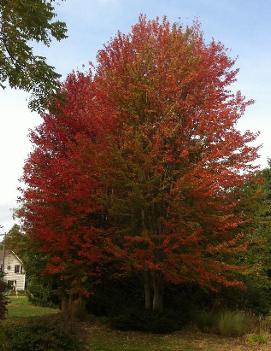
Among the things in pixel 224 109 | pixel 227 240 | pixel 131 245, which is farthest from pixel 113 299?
pixel 224 109

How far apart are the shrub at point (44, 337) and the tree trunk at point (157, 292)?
7509 mm

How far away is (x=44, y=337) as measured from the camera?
9555mm

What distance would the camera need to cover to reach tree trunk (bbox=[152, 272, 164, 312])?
57.3 feet

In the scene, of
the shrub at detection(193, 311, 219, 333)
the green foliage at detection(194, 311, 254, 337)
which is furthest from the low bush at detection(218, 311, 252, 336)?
the shrub at detection(193, 311, 219, 333)

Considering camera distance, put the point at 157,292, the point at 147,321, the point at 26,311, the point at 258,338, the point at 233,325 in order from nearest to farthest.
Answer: the point at 258,338, the point at 233,325, the point at 147,321, the point at 157,292, the point at 26,311

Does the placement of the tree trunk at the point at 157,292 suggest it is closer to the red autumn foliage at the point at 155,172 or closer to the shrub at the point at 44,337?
the red autumn foliage at the point at 155,172

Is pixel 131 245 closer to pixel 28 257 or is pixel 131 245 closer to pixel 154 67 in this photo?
pixel 154 67

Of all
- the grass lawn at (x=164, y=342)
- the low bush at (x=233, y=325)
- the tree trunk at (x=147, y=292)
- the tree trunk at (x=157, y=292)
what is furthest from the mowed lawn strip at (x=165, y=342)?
the tree trunk at (x=147, y=292)

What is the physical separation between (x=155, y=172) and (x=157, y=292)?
536 centimetres

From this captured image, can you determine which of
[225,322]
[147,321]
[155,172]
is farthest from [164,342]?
[155,172]

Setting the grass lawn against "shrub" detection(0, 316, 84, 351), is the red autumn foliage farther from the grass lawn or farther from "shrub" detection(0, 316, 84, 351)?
"shrub" detection(0, 316, 84, 351)

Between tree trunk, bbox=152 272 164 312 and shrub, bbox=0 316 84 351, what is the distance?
7.51m

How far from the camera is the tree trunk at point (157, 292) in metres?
17.5

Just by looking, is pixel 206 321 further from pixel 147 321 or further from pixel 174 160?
pixel 174 160
